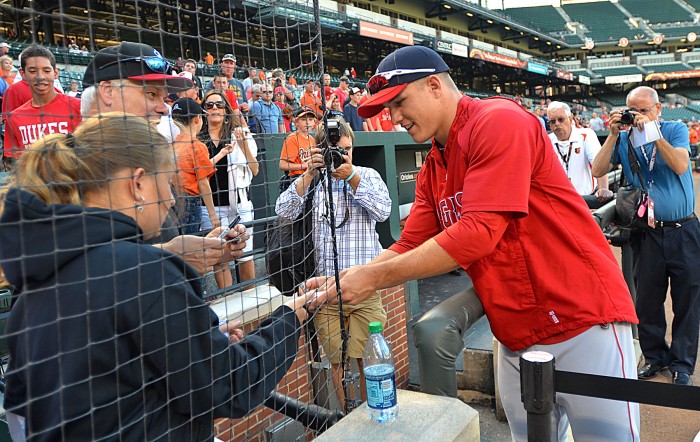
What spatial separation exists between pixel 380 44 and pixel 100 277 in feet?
104

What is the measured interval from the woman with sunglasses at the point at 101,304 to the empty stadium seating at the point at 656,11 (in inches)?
2478

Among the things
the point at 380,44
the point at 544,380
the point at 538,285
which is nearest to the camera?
the point at 544,380

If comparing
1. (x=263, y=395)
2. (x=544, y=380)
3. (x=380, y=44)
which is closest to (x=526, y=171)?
(x=544, y=380)

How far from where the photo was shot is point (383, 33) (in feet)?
81.5

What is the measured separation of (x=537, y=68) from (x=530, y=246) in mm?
40825

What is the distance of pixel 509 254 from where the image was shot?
6.00 feet

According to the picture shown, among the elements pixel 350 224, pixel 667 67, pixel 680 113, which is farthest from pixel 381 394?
pixel 667 67

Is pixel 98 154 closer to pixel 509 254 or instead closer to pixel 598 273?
pixel 509 254

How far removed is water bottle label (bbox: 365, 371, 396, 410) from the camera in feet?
5.80

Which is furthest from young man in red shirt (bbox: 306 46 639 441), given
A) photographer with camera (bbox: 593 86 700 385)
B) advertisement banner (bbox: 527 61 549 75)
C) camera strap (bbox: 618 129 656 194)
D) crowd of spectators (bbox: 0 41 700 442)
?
advertisement banner (bbox: 527 61 549 75)

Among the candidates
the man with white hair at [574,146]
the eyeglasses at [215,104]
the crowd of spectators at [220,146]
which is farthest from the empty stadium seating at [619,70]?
the eyeglasses at [215,104]

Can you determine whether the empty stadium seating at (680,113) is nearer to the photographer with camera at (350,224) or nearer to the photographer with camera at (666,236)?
the photographer with camera at (666,236)

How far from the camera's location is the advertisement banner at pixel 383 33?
23.8 metres

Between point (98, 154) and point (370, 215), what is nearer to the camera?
point (98, 154)
